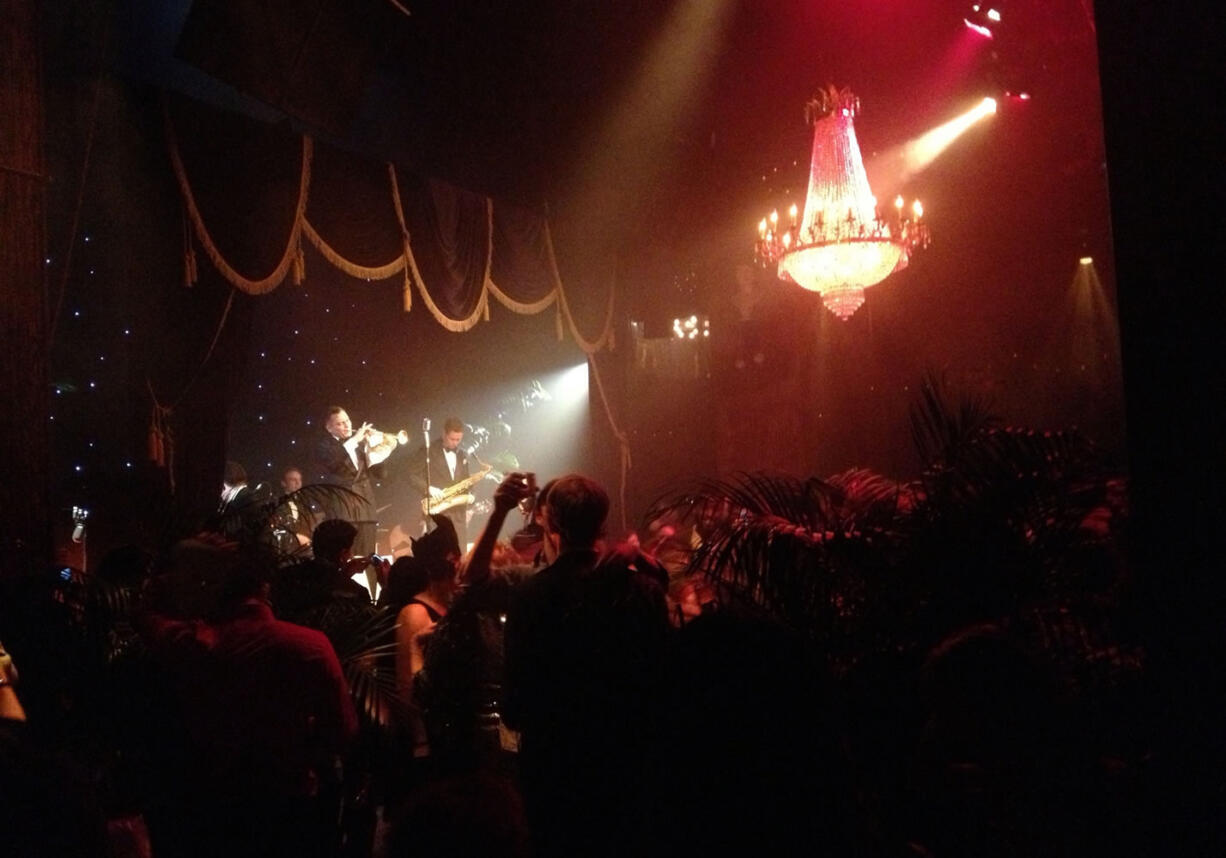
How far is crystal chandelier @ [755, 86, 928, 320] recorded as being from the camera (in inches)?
278

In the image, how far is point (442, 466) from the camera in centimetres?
1162

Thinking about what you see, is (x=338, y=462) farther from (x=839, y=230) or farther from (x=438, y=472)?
(x=839, y=230)

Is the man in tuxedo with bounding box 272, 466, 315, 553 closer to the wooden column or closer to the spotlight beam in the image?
the wooden column

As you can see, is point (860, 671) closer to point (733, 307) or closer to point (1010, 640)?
point (1010, 640)

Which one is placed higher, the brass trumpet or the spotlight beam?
the spotlight beam

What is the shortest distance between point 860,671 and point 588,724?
1.67 m

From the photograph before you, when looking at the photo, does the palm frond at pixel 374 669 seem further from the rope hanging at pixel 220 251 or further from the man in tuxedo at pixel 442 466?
the man in tuxedo at pixel 442 466

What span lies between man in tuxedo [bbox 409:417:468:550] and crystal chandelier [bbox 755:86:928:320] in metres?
5.12

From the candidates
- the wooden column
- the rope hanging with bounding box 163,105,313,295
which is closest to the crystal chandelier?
the rope hanging with bounding box 163,105,313,295

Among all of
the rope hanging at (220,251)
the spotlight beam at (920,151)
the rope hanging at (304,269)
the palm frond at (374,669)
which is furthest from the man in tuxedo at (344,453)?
the palm frond at (374,669)

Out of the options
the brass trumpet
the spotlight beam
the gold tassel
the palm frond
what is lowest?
the palm frond

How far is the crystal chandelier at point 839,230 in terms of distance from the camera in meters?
7.05

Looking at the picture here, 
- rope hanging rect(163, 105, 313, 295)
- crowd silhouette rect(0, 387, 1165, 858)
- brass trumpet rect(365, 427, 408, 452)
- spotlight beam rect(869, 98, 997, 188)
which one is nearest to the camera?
crowd silhouette rect(0, 387, 1165, 858)

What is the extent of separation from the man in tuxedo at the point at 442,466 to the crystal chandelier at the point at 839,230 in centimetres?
512
